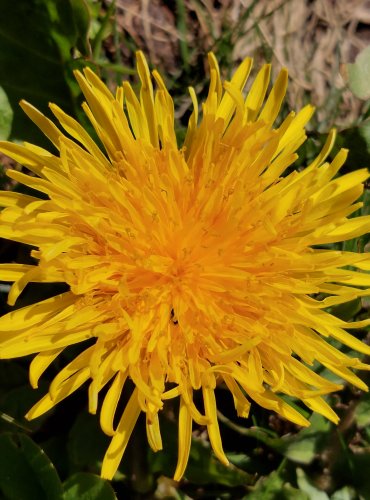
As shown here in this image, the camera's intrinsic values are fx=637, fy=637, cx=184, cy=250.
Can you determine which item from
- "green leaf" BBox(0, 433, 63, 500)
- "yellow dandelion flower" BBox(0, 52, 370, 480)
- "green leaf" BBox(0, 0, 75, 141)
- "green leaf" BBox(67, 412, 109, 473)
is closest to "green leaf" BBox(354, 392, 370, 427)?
"yellow dandelion flower" BBox(0, 52, 370, 480)

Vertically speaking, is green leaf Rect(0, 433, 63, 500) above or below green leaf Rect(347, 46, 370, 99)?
below

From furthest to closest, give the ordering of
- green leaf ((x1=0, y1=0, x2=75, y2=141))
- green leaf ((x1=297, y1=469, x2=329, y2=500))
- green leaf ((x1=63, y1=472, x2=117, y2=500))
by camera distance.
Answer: green leaf ((x1=297, y1=469, x2=329, y2=500))
green leaf ((x1=0, y1=0, x2=75, y2=141))
green leaf ((x1=63, y1=472, x2=117, y2=500))

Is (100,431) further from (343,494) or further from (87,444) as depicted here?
(343,494)

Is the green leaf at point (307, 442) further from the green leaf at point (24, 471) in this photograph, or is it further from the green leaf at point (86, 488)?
the green leaf at point (24, 471)

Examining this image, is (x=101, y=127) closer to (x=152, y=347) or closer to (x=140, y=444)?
(x=152, y=347)

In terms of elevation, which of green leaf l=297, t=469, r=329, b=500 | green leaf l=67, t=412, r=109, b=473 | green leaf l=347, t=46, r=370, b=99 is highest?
green leaf l=347, t=46, r=370, b=99

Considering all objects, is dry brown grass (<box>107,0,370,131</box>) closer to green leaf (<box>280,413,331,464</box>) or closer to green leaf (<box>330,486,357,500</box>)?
green leaf (<box>280,413,331,464</box>)

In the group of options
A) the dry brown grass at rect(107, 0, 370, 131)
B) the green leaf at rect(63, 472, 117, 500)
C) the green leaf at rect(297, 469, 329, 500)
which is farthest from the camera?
the dry brown grass at rect(107, 0, 370, 131)

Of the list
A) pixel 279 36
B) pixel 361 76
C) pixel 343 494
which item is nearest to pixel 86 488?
pixel 343 494
